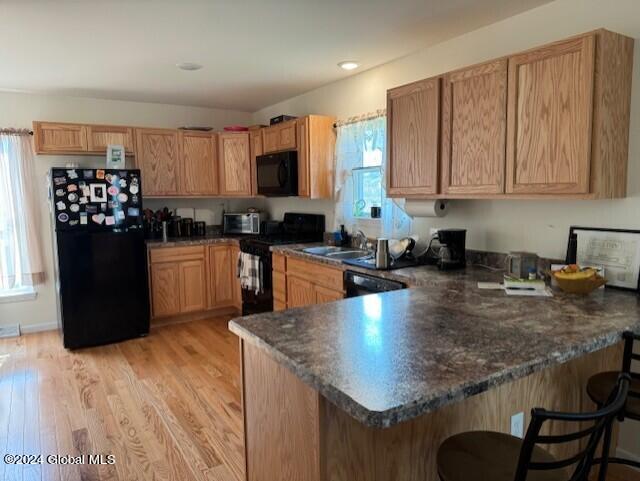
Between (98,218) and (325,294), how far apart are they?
7.28 ft

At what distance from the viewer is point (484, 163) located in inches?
94.3

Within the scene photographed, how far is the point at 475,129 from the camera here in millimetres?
2434

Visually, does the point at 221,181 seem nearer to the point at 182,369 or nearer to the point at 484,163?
the point at 182,369

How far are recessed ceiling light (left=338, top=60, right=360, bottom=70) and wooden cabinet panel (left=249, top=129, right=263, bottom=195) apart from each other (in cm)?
149

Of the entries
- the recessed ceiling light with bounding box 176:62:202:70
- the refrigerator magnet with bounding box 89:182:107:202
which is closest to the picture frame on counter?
the recessed ceiling light with bounding box 176:62:202:70

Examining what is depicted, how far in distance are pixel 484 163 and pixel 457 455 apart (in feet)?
5.24

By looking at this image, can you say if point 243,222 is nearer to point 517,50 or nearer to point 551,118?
point 517,50

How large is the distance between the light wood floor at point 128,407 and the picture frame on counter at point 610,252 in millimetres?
2055

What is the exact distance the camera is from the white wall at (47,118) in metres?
4.27

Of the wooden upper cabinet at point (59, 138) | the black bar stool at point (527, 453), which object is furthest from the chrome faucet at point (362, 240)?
the wooden upper cabinet at point (59, 138)

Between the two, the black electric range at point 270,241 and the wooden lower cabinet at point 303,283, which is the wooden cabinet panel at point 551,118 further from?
the black electric range at point 270,241

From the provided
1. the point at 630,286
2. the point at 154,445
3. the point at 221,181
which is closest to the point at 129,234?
the point at 221,181

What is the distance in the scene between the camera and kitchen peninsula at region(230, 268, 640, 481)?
45.4 inches

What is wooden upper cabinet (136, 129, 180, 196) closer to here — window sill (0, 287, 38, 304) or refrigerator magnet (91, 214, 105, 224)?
refrigerator magnet (91, 214, 105, 224)
